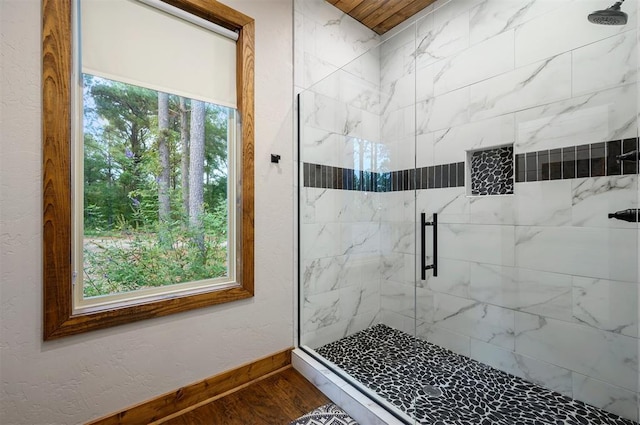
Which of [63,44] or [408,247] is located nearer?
[63,44]

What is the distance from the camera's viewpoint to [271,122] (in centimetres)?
208

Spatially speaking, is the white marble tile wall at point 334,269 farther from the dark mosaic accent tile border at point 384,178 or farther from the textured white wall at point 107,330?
the textured white wall at point 107,330

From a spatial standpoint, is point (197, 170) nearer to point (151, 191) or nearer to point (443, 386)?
point (151, 191)

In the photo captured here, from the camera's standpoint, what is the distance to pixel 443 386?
1.80 meters

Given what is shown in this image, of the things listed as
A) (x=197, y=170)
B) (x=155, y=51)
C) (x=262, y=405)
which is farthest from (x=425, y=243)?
(x=155, y=51)

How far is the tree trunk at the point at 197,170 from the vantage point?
1.83 m

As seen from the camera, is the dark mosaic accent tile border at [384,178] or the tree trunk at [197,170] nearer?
the tree trunk at [197,170]

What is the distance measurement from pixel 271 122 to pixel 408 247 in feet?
4.36

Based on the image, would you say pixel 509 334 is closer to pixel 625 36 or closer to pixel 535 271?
pixel 535 271

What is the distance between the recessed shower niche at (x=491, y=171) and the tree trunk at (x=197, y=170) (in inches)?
73.9

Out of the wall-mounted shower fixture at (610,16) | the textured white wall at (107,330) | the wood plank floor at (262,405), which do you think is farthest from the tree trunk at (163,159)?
the wall-mounted shower fixture at (610,16)

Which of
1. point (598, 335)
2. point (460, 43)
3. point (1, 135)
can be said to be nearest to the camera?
point (1, 135)

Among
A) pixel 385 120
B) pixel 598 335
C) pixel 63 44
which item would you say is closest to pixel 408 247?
pixel 385 120

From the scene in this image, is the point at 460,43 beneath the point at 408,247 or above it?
above
